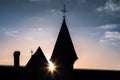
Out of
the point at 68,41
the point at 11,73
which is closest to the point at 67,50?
the point at 68,41

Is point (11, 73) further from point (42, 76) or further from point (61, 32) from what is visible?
point (61, 32)

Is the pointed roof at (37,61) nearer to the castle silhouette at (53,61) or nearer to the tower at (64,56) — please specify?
the castle silhouette at (53,61)

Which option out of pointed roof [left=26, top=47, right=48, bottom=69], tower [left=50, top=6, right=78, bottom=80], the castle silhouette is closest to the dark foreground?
the castle silhouette

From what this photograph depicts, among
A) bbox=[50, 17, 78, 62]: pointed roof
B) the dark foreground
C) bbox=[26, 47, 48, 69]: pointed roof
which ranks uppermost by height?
bbox=[50, 17, 78, 62]: pointed roof

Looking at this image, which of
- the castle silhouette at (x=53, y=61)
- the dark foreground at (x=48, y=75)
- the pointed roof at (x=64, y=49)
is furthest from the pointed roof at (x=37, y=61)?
the pointed roof at (x=64, y=49)

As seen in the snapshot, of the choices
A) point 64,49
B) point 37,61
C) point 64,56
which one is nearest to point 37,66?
point 37,61

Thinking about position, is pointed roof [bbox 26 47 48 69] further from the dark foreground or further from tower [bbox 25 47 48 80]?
the dark foreground

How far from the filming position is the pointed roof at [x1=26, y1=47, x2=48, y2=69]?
178 ft

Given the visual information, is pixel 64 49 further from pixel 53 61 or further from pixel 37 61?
pixel 37 61

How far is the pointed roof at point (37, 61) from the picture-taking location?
A: 54.2m

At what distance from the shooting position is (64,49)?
56500mm

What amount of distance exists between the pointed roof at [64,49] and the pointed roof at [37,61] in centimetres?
201

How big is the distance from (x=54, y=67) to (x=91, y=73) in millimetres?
7527

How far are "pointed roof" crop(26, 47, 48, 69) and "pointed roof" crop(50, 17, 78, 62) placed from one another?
2010mm
